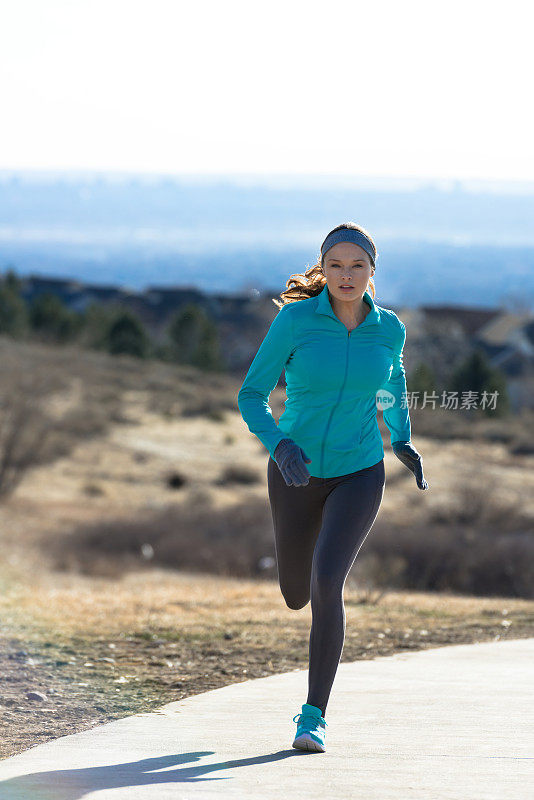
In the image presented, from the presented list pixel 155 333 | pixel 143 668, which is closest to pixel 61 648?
pixel 143 668

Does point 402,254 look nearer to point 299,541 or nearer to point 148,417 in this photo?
point 148,417

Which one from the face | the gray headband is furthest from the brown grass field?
the gray headband

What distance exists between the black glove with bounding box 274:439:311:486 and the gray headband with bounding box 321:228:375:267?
775mm

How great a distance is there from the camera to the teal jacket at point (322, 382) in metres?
3.76

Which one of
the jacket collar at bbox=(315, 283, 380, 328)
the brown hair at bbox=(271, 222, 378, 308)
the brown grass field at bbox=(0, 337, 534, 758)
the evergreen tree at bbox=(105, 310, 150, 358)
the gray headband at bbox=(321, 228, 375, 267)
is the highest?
the evergreen tree at bbox=(105, 310, 150, 358)

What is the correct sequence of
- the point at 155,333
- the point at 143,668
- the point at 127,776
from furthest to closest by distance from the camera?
the point at 155,333, the point at 143,668, the point at 127,776

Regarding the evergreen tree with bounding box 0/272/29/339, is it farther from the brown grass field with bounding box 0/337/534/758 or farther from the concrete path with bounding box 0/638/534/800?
the concrete path with bounding box 0/638/534/800

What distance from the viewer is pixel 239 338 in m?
72.1

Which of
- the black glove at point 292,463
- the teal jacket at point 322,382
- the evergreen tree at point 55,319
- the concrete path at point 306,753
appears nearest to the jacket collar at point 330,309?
the teal jacket at point 322,382

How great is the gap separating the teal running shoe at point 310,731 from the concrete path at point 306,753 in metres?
0.03

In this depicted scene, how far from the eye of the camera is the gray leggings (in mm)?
3662

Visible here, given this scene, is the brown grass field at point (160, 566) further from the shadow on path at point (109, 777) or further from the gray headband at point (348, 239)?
the gray headband at point (348, 239)

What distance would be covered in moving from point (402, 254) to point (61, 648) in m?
181

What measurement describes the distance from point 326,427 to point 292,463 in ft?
0.89
